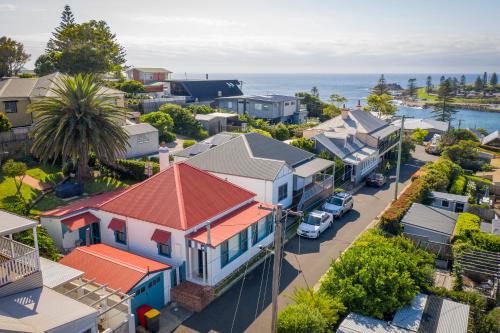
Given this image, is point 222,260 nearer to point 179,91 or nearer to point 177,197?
point 177,197

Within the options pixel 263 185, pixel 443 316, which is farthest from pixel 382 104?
pixel 443 316

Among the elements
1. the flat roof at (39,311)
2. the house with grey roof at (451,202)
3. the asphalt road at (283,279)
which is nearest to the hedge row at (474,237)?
the house with grey roof at (451,202)

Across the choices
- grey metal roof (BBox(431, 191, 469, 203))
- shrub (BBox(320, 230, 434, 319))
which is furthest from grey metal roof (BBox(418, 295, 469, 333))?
grey metal roof (BBox(431, 191, 469, 203))

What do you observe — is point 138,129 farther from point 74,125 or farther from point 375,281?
point 375,281

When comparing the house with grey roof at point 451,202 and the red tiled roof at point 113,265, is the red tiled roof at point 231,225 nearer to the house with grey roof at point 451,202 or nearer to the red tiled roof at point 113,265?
the red tiled roof at point 113,265

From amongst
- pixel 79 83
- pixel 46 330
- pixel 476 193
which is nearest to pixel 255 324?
pixel 46 330

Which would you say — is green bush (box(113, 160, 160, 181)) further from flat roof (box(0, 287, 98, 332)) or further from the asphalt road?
flat roof (box(0, 287, 98, 332))
